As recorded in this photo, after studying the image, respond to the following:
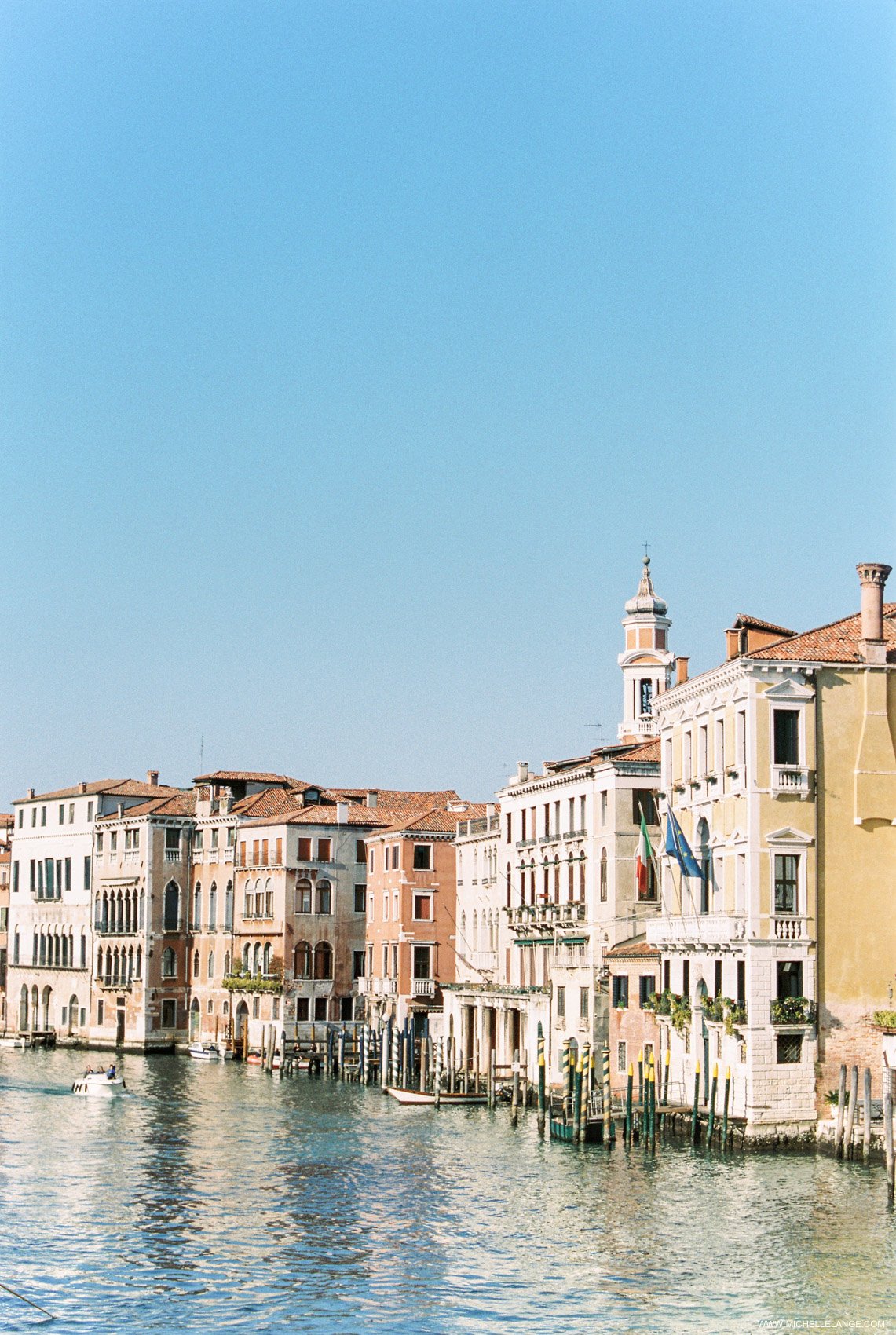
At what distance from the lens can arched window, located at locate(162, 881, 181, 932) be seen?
281ft

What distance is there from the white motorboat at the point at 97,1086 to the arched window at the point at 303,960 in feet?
56.7

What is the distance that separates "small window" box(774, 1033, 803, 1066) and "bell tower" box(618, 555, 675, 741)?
136ft

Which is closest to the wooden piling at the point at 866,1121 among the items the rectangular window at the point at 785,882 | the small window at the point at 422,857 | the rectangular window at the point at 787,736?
the rectangular window at the point at 785,882

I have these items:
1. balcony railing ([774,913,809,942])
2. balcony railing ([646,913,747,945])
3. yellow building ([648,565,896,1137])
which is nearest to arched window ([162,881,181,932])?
balcony railing ([646,913,747,945])

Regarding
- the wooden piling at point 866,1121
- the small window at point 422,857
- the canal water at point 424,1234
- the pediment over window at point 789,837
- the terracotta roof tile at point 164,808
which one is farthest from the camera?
the terracotta roof tile at point 164,808

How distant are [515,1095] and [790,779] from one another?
556 inches

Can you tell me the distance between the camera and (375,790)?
8444 centimetres

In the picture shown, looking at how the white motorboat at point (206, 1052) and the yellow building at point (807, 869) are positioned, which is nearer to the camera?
the yellow building at point (807, 869)

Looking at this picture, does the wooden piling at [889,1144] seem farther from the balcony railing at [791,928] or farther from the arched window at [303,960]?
the arched window at [303,960]

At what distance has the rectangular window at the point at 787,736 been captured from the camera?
4244cm

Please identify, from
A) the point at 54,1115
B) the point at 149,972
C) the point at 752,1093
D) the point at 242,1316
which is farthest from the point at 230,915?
the point at 242,1316

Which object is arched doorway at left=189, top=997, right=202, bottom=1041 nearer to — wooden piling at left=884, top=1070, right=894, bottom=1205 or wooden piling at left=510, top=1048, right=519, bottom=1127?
wooden piling at left=510, top=1048, right=519, bottom=1127

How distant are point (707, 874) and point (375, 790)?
39.8 meters

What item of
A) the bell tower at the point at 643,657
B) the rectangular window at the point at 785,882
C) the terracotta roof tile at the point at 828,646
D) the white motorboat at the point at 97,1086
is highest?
the bell tower at the point at 643,657
